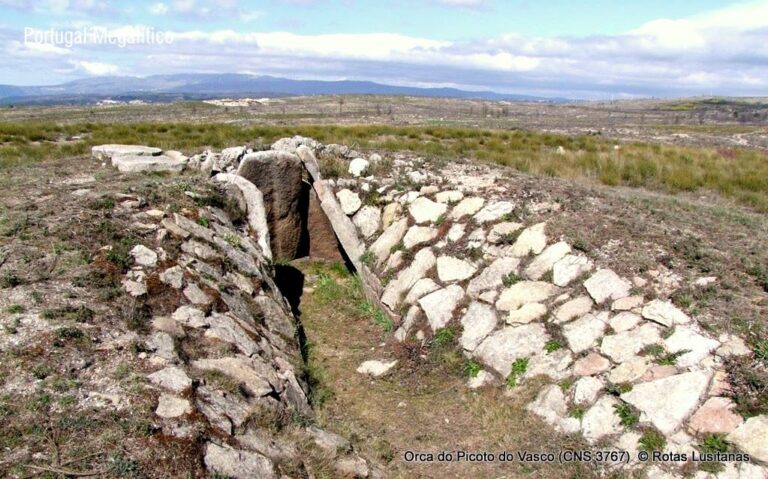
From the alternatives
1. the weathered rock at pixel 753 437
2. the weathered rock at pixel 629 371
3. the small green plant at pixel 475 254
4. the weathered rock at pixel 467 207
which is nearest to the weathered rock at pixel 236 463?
the weathered rock at pixel 629 371

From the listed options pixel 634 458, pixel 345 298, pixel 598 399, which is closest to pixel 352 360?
pixel 345 298

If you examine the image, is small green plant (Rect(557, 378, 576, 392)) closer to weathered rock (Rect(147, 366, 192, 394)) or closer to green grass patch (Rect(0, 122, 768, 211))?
weathered rock (Rect(147, 366, 192, 394))

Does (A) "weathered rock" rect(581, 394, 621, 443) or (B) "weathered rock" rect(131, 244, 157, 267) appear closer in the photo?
(A) "weathered rock" rect(581, 394, 621, 443)

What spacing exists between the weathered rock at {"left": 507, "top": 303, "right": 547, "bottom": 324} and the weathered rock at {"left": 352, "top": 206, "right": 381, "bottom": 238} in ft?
12.9

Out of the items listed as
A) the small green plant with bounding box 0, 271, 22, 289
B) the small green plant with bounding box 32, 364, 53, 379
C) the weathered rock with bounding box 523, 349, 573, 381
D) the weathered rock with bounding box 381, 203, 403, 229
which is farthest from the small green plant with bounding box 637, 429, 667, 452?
the small green plant with bounding box 0, 271, 22, 289

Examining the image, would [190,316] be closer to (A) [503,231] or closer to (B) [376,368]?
(B) [376,368]

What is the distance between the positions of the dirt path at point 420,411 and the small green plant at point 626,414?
50 centimetres

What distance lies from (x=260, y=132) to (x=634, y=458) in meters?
22.3

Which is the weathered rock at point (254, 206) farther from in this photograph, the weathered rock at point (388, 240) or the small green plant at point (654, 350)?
the small green plant at point (654, 350)

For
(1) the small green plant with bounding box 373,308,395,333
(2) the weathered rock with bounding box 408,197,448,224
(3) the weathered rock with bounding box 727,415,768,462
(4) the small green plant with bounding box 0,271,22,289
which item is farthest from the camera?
(2) the weathered rock with bounding box 408,197,448,224

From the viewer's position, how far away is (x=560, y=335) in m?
6.43

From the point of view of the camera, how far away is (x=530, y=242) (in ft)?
26.1

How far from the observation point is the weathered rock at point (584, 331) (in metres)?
6.18

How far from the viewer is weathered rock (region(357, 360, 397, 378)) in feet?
23.9
